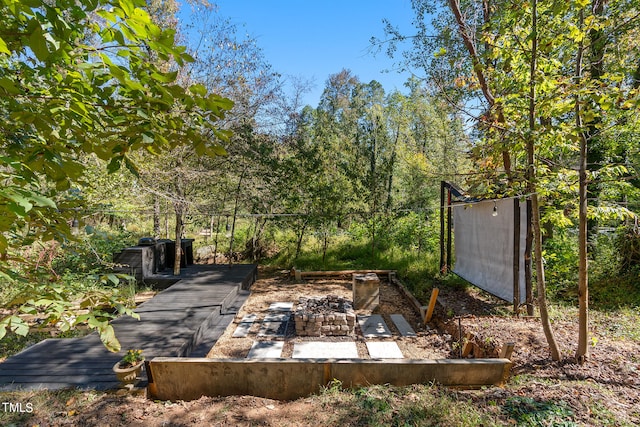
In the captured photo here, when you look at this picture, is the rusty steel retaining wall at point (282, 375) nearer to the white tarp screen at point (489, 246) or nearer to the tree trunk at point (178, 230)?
the white tarp screen at point (489, 246)

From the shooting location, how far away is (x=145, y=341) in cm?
418

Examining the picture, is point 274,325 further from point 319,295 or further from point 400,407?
point 400,407

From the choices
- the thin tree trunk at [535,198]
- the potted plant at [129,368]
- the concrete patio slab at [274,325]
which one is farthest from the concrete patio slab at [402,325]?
the potted plant at [129,368]

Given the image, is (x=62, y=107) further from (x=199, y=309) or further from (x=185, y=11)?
(x=185, y=11)

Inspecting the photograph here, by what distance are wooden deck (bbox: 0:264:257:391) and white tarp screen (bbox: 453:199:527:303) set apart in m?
4.37

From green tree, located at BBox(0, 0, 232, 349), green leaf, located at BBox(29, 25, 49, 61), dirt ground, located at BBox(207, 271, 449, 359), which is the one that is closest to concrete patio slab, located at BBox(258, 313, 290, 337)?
dirt ground, located at BBox(207, 271, 449, 359)

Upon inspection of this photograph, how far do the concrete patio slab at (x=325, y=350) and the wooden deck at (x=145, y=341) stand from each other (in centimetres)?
134

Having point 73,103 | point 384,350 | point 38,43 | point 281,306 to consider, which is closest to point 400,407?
point 384,350

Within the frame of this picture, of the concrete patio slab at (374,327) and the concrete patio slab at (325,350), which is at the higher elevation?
the concrete patio slab at (374,327)

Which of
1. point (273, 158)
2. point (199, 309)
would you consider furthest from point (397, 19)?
point (199, 309)

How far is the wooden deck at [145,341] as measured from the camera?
10.8 ft

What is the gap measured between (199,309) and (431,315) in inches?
158

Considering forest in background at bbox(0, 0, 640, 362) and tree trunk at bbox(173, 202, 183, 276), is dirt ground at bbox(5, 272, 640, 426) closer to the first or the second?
forest in background at bbox(0, 0, 640, 362)

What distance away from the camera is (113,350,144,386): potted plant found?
3059 millimetres
